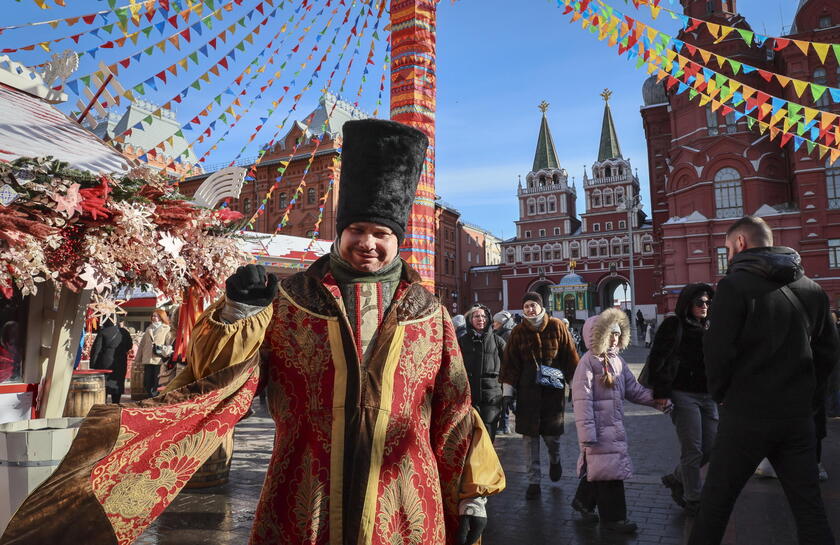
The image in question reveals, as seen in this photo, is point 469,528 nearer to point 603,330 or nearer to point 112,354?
point 603,330

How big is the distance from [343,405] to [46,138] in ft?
11.6

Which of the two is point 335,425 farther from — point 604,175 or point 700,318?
point 604,175

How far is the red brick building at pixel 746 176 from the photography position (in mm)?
28844

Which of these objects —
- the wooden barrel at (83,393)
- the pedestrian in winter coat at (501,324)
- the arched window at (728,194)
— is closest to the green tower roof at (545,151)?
the arched window at (728,194)

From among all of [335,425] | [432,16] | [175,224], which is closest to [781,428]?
[335,425]

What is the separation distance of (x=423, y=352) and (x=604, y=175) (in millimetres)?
61329

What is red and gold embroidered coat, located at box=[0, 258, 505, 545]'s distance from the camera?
5.44 feet

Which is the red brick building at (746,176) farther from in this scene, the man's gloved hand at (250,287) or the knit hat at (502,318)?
the man's gloved hand at (250,287)

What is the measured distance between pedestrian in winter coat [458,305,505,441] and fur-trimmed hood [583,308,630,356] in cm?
166

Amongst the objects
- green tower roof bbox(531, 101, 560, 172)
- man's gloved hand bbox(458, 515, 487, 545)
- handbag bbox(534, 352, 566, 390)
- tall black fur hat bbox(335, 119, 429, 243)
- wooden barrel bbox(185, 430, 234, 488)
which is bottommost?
wooden barrel bbox(185, 430, 234, 488)

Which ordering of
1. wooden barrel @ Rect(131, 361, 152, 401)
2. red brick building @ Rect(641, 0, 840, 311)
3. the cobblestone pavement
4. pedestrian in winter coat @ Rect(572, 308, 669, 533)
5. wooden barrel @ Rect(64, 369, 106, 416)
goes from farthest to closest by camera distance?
1. red brick building @ Rect(641, 0, 840, 311)
2. wooden barrel @ Rect(131, 361, 152, 401)
3. wooden barrel @ Rect(64, 369, 106, 416)
4. pedestrian in winter coat @ Rect(572, 308, 669, 533)
5. the cobblestone pavement

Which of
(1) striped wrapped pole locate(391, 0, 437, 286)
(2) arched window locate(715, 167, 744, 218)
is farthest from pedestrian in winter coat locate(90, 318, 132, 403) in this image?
(2) arched window locate(715, 167, 744, 218)

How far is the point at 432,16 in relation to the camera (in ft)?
22.4

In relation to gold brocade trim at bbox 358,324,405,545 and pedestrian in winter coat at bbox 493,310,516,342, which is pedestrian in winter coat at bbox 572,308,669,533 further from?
pedestrian in winter coat at bbox 493,310,516,342
